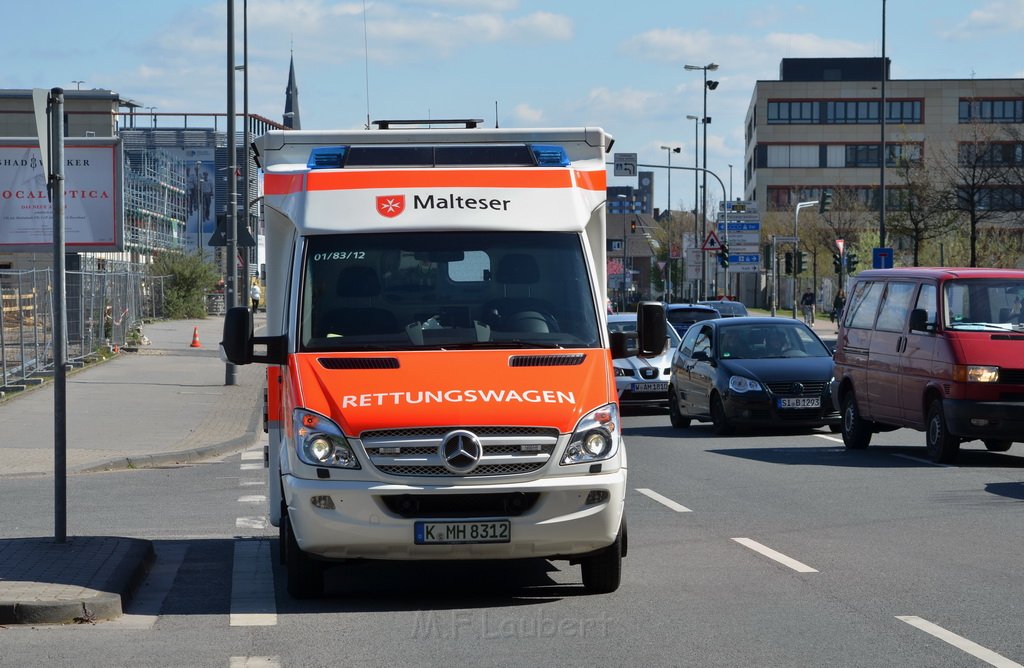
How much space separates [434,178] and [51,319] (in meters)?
20.5

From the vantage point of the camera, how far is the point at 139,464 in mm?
16953

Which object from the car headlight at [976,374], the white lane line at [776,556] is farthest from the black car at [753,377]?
the white lane line at [776,556]

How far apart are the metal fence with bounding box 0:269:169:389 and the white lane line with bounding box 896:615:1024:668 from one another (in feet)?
62.6

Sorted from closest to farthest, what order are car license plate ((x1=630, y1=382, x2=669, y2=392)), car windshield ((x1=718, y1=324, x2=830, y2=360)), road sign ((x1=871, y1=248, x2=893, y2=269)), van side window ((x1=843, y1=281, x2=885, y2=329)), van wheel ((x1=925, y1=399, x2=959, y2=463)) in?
van wheel ((x1=925, y1=399, x2=959, y2=463)) < van side window ((x1=843, y1=281, x2=885, y2=329)) < car windshield ((x1=718, y1=324, x2=830, y2=360)) < car license plate ((x1=630, y1=382, x2=669, y2=392)) < road sign ((x1=871, y1=248, x2=893, y2=269))

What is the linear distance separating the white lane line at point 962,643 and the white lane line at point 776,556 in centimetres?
159

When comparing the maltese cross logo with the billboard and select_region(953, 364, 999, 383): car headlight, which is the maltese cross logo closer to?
select_region(953, 364, 999, 383): car headlight

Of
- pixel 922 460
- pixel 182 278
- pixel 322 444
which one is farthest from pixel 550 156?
pixel 182 278

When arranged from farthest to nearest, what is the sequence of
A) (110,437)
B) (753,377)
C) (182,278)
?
1. (182,278)
2. (753,377)
3. (110,437)

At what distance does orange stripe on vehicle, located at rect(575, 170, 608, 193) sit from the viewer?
9.38 meters

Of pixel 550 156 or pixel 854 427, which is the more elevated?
pixel 550 156

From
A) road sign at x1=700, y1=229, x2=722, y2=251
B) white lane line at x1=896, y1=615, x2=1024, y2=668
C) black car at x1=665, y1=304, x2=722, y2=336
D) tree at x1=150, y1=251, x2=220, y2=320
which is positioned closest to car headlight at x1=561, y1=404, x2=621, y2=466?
white lane line at x1=896, y1=615, x2=1024, y2=668

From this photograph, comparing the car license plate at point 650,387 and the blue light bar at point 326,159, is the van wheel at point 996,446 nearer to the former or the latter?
the car license plate at point 650,387

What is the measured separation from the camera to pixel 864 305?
1794cm

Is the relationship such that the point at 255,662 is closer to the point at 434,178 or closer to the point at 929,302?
the point at 434,178
